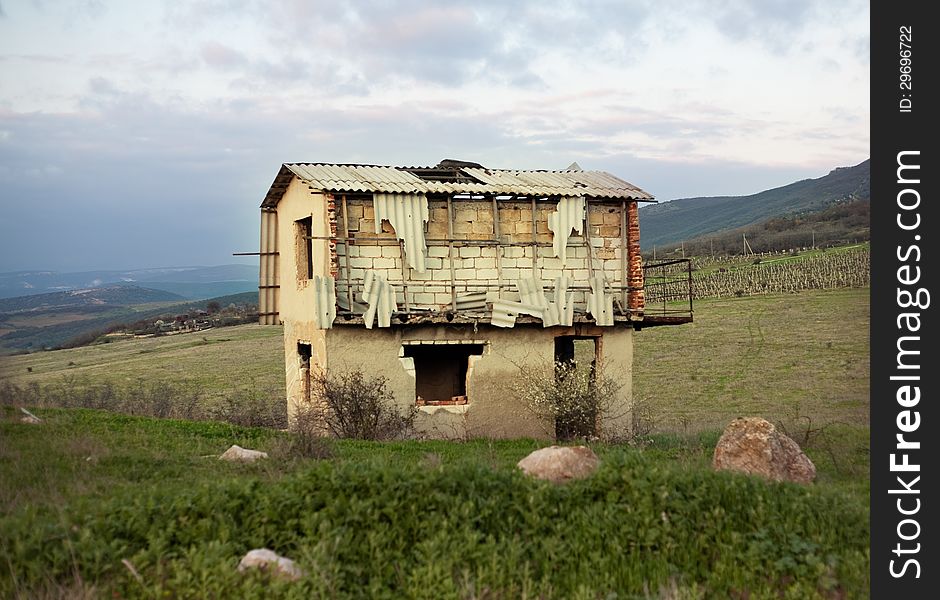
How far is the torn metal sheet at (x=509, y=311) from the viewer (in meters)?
18.2

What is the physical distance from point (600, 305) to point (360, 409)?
221 inches

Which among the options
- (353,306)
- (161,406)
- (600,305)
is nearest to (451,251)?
(353,306)

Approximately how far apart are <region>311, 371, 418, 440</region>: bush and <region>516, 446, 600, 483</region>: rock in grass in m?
6.80

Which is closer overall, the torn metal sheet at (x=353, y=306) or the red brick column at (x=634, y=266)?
the torn metal sheet at (x=353, y=306)

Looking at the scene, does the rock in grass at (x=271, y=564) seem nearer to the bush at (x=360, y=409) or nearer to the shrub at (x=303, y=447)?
the shrub at (x=303, y=447)

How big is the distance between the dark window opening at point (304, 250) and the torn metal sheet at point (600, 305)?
6414mm

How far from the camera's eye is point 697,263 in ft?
218

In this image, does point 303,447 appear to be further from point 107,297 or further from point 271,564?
point 107,297

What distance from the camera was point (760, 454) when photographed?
11.3 meters

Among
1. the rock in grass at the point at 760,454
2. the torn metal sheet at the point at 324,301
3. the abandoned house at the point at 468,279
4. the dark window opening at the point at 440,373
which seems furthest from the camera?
the dark window opening at the point at 440,373

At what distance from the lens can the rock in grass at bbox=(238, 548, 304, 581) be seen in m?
7.20

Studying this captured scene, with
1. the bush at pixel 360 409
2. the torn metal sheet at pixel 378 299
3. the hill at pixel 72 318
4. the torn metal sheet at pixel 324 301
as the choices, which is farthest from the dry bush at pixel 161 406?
the torn metal sheet at pixel 378 299

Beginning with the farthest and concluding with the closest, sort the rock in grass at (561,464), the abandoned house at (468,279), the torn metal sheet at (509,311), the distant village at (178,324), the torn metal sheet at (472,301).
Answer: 1. the distant village at (178,324)
2. the torn metal sheet at (472,301)
3. the torn metal sheet at (509,311)
4. the abandoned house at (468,279)
5. the rock in grass at (561,464)

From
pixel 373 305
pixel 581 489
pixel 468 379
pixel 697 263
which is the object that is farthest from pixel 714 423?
pixel 697 263
